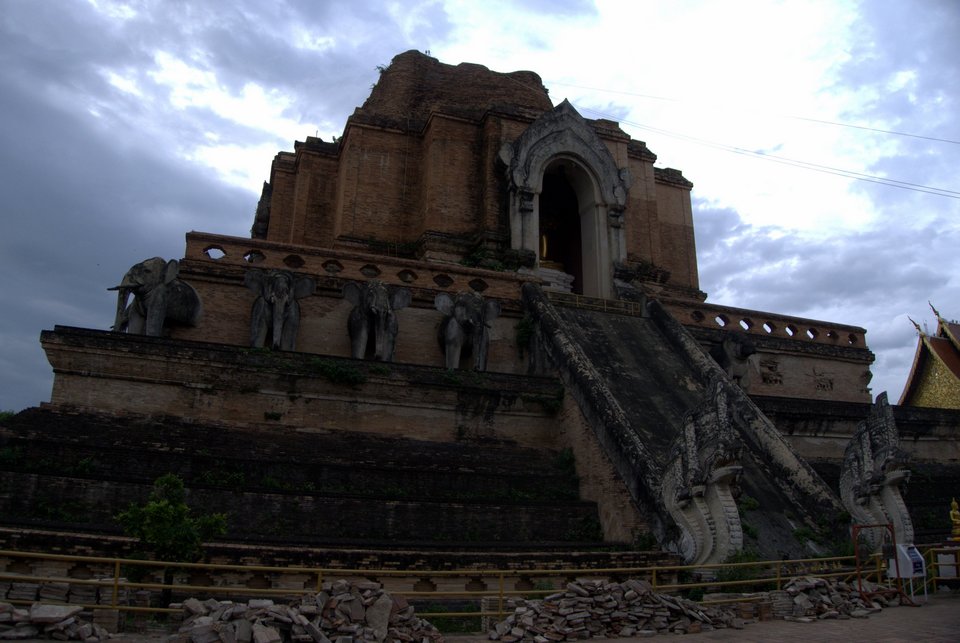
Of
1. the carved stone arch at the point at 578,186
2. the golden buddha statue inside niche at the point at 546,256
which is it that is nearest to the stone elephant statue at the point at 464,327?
the carved stone arch at the point at 578,186

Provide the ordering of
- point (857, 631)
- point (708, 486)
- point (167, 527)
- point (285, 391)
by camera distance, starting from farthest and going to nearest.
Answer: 1. point (285, 391)
2. point (708, 486)
3. point (857, 631)
4. point (167, 527)

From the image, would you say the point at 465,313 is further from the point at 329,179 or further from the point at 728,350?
the point at 329,179

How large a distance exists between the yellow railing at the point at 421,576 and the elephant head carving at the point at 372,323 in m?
6.38

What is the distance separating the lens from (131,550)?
7699mm

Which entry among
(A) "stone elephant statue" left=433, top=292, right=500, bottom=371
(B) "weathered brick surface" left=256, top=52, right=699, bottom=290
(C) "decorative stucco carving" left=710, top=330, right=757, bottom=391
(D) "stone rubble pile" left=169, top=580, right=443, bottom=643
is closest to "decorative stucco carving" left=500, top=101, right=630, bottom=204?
Result: (B) "weathered brick surface" left=256, top=52, right=699, bottom=290

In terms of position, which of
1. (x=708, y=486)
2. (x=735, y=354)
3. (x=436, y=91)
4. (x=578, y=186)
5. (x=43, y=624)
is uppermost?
(x=436, y=91)

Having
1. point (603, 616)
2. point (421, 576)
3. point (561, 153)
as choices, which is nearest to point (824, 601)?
point (603, 616)

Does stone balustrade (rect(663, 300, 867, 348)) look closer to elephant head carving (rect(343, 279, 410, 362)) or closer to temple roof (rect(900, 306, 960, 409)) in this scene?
temple roof (rect(900, 306, 960, 409))

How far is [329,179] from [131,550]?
17131 millimetres

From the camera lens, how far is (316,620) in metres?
6.51

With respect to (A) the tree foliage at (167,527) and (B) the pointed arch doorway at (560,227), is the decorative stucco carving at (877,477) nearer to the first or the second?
(A) the tree foliage at (167,527)

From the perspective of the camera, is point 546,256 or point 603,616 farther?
point 546,256

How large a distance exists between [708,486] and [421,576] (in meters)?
3.92

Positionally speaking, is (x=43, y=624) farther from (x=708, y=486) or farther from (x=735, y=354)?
(x=735, y=354)
